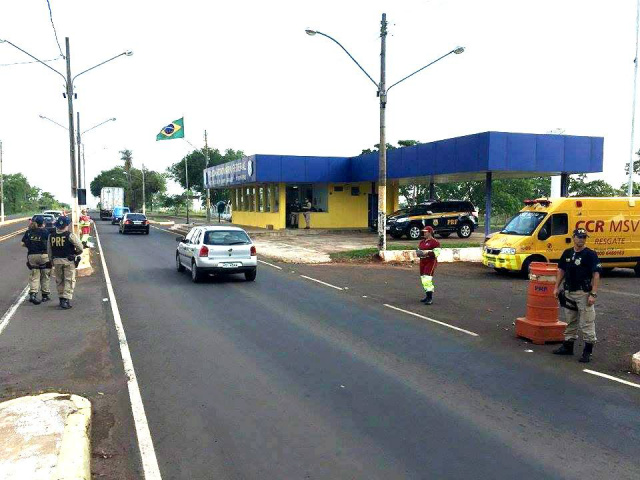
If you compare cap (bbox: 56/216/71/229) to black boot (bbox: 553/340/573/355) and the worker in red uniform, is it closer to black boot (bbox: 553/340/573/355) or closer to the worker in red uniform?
the worker in red uniform

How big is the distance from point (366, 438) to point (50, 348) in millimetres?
5495

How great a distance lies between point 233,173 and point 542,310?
3722cm

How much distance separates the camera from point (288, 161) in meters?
37.4

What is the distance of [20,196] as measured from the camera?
135625mm

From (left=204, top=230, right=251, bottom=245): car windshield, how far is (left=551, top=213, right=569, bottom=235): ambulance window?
9.37 m

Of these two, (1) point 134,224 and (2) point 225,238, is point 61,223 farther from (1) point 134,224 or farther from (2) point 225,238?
(1) point 134,224

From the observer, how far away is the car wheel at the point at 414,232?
102 feet

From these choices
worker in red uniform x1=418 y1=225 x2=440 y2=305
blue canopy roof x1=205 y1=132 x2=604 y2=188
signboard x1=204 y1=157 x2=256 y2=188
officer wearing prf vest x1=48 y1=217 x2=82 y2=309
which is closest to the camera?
officer wearing prf vest x1=48 y1=217 x2=82 y2=309

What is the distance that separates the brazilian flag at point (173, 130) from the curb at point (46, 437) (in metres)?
41.8

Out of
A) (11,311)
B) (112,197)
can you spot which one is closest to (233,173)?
(112,197)

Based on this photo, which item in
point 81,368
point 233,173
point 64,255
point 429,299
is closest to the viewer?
point 81,368

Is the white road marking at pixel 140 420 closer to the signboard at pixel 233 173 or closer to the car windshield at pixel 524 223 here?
the car windshield at pixel 524 223

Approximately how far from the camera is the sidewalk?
501 cm

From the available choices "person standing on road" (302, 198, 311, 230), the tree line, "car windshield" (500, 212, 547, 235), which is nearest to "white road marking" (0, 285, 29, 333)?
"car windshield" (500, 212, 547, 235)
